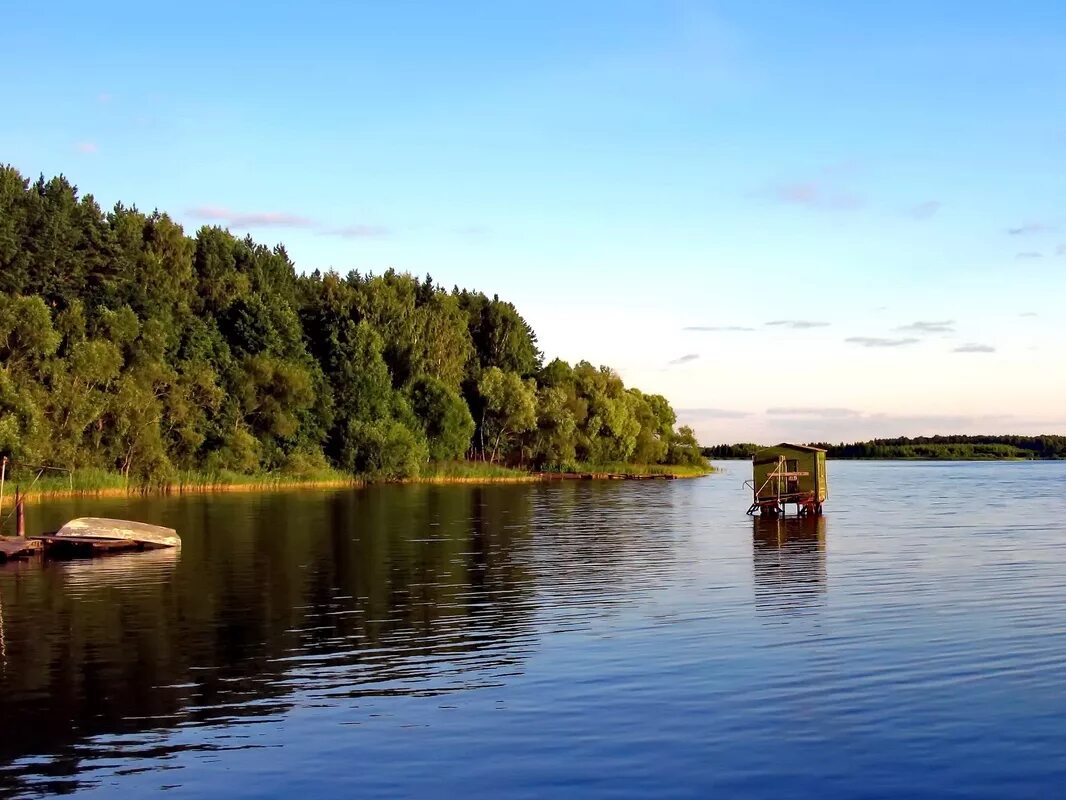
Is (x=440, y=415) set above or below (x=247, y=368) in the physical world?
below

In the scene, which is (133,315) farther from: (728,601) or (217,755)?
(217,755)

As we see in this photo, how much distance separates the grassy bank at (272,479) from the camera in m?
81.8

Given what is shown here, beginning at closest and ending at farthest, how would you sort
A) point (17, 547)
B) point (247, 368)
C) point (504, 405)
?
point (17, 547), point (247, 368), point (504, 405)

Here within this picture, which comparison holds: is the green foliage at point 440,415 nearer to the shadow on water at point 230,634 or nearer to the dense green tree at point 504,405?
the dense green tree at point 504,405

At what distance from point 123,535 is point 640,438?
129788 mm

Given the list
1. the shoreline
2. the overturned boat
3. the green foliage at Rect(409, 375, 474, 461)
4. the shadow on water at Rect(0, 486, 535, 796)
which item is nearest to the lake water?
the shadow on water at Rect(0, 486, 535, 796)

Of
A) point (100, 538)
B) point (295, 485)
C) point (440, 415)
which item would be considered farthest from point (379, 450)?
point (100, 538)

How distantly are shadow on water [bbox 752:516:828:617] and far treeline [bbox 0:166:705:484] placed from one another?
165 ft

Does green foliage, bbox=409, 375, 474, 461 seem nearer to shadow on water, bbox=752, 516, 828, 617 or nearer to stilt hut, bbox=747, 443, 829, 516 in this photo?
stilt hut, bbox=747, 443, 829, 516

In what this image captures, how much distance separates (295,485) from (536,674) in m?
94.1

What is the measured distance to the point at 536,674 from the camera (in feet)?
74.2

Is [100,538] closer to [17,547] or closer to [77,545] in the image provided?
[77,545]

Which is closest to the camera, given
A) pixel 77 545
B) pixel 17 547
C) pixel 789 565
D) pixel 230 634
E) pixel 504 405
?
pixel 230 634

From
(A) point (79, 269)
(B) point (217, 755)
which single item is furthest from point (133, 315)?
(B) point (217, 755)
